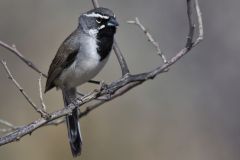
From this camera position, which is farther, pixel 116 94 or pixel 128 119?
pixel 128 119

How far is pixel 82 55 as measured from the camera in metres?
5.48

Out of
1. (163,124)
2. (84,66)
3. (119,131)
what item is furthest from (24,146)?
(84,66)

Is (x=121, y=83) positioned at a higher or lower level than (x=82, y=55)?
lower

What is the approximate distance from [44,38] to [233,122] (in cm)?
348

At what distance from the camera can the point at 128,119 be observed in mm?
9164

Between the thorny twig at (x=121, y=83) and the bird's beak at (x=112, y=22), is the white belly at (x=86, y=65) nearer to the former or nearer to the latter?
the bird's beak at (x=112, y=22)

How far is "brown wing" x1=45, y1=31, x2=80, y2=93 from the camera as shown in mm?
5582

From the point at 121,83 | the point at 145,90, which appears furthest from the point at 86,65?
the point at 145,90

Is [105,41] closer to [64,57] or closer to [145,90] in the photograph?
[64,57]

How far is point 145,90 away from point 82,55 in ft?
15.5

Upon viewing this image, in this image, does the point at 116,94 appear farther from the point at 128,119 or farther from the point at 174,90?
the point at 174,90

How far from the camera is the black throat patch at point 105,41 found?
213 inches

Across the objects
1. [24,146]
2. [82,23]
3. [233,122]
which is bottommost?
[233,122]

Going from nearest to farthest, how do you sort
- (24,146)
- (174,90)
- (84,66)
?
(84,66)
(24,146)
(174,90)
